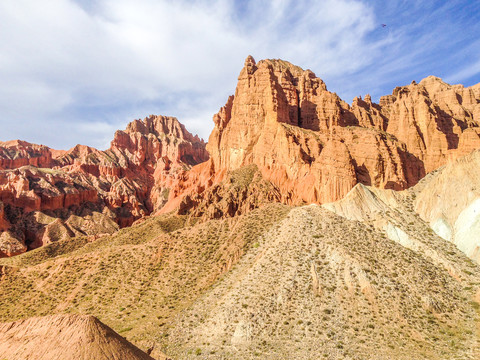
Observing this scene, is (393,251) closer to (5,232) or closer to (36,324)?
(36,324)

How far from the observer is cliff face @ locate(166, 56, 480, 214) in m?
73.1

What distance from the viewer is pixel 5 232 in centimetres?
11338

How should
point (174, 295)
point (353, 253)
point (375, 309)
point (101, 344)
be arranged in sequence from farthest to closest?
point (174, 295) < point (353, 253) < point (375, 309) < point (101, 344)

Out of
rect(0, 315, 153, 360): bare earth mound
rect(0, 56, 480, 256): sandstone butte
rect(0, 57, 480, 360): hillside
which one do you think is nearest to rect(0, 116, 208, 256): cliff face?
rect(0, 56, 480, 256): sandstone butte

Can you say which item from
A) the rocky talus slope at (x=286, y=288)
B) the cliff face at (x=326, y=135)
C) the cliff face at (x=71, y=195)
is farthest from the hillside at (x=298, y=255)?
the cliff face at (x=71, y=195)

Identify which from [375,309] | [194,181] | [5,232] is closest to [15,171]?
[5,232]

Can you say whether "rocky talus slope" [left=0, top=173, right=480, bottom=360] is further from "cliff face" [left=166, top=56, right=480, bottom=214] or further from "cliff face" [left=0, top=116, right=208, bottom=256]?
"cliff face" [left=0, top=116, right=208, bottom=256]

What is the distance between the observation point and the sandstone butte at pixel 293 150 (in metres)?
74.4

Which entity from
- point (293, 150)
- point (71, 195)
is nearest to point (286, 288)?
point (293, 150)

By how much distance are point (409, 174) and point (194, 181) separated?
69.8 metres

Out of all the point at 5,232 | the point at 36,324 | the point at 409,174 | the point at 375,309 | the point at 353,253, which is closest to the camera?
the point at 36,324

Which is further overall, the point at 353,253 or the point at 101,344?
the point at 353,253

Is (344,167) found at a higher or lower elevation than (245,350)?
higher

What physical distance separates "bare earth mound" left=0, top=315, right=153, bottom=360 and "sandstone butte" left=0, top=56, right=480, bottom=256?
5521 centimetres
